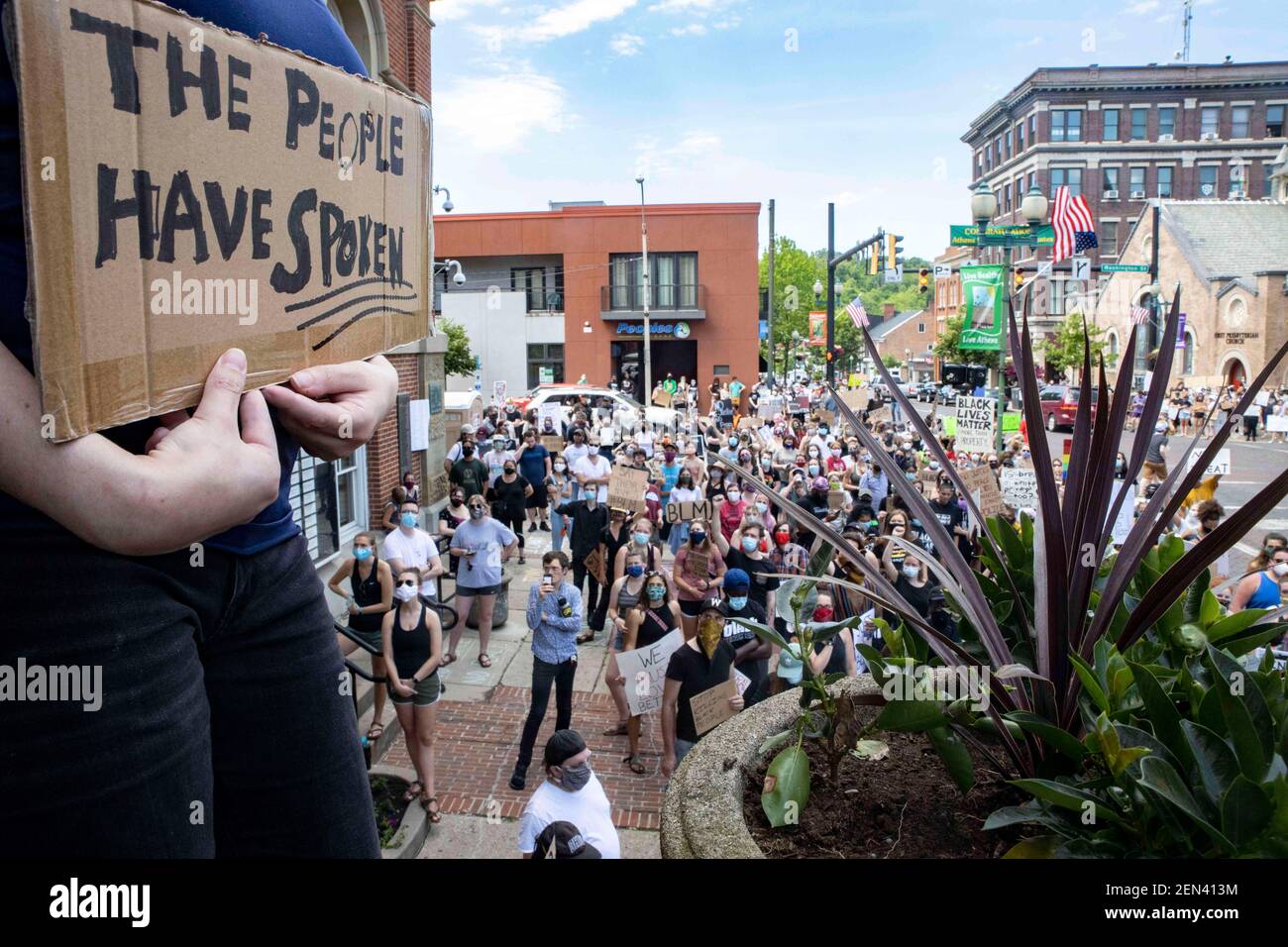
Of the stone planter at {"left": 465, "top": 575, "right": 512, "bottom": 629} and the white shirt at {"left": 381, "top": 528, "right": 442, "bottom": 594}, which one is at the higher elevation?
the white shirt at {"left": 381, "top": 528, "right": 442, "bottom": 594}

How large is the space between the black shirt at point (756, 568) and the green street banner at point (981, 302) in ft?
19.6

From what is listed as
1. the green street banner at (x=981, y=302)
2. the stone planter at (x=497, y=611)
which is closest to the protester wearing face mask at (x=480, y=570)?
the stone planter at (x=497, y=611)

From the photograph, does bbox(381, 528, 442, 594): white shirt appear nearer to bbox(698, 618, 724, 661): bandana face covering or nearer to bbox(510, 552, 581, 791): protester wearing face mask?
bbox(510, 552, 581, 791): protester wearing face mask

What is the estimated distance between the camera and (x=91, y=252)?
4.19ft

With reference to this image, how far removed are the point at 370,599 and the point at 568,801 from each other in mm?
3310

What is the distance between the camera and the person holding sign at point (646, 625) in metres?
8.00

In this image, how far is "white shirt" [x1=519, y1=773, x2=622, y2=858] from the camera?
197 inches

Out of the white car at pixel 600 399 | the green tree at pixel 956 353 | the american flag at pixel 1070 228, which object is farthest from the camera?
the green tree at pixel 956 353

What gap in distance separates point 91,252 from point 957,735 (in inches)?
85.0

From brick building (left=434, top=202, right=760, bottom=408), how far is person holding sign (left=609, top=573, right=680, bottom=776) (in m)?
29.4

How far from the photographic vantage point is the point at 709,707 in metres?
6.89

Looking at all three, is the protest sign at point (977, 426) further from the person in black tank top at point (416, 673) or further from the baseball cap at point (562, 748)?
the baseball cap at point (562, 748)

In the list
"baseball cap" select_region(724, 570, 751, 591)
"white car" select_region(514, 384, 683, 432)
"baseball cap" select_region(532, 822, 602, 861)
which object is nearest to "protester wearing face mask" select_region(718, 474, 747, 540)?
"baseball cap" select_region(724, 570, 751, 591)
